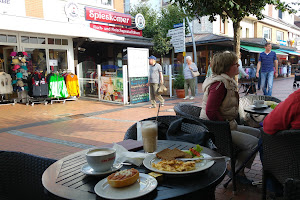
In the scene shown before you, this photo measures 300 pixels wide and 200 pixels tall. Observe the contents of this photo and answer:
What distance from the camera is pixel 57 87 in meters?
10.3

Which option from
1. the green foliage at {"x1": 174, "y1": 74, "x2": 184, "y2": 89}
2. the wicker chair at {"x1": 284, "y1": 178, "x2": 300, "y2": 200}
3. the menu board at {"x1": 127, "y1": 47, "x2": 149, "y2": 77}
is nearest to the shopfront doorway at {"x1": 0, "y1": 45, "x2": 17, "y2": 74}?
the menu board at {"x1": 127, "y1": 47, "x2": 149, "y2": 77}

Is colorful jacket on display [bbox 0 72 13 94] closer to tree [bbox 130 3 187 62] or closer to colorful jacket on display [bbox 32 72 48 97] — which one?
colorful jacket on display [bbox 32 72 48 97]

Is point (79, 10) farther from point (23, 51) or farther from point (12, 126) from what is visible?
point (12, 126)

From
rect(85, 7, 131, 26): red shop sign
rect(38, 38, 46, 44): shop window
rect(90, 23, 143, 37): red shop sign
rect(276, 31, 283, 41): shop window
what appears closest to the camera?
rect(38, 38, 46, 44): shop window

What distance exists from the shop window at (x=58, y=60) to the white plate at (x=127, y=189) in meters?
10.9

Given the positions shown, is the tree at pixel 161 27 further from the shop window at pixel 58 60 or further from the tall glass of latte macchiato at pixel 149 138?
the tall glass of latte macchiato at pixel 149 138

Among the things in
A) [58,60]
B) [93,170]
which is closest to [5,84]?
[58,60]

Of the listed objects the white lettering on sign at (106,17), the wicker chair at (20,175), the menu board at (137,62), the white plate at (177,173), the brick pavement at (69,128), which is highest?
the white lettering on sign at (106,17)

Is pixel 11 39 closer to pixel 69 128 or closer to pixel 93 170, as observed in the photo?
pixel 69 128

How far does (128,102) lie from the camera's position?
32.5 feet

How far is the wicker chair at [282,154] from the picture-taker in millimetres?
1851

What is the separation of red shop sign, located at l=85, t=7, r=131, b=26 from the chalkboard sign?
521 cm

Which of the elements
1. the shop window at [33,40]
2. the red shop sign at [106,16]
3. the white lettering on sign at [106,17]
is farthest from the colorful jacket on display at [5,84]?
the white lettering on sign at [106,17]

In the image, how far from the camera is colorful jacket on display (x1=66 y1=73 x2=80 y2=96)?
1077cm
